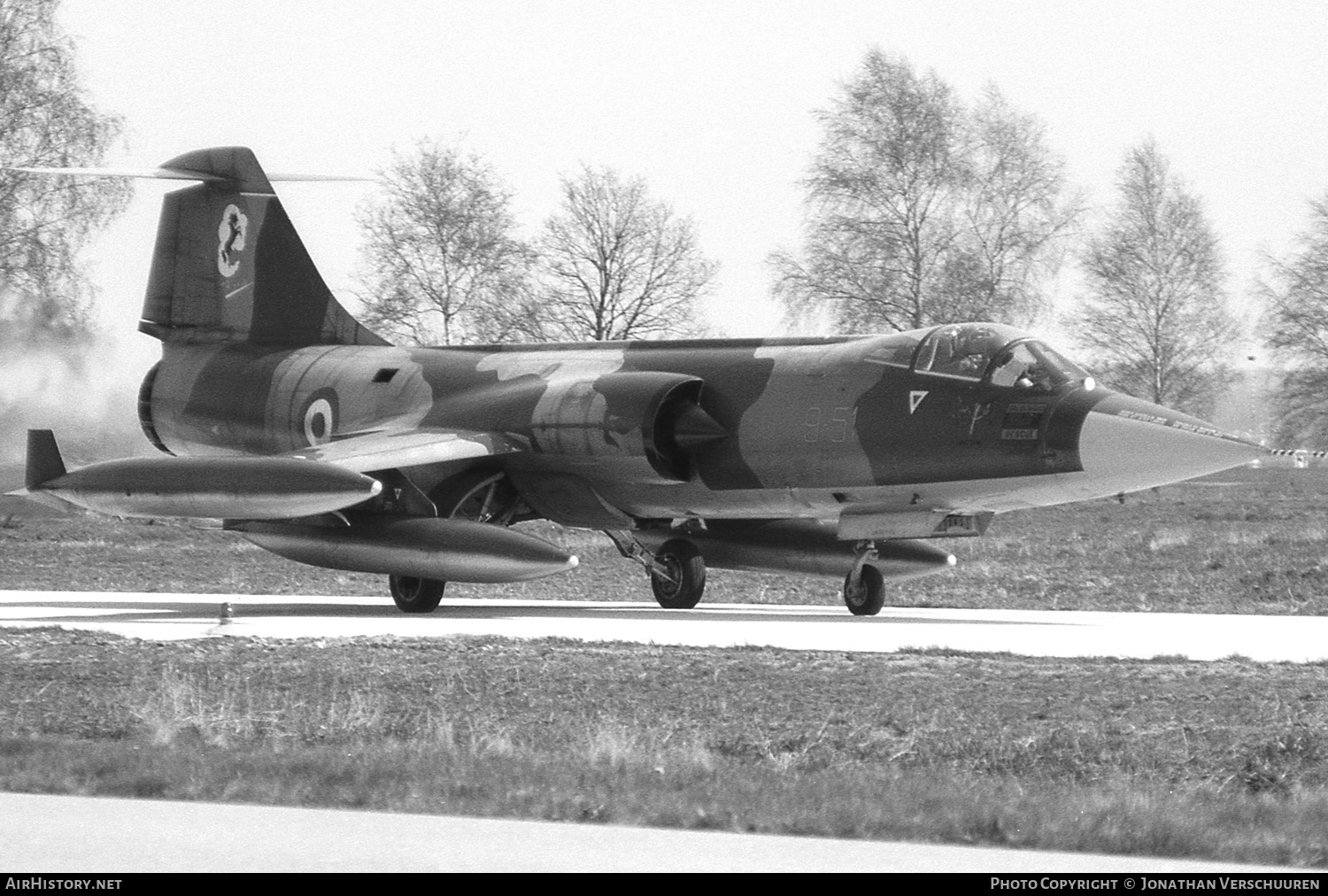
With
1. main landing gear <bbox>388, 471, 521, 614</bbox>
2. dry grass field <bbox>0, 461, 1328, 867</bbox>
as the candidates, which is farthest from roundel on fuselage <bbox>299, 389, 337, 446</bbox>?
dry grass field <bbox>0, 461, 1328, 867</bbox>

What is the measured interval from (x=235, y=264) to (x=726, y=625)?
9279mm

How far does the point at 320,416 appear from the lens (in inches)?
822

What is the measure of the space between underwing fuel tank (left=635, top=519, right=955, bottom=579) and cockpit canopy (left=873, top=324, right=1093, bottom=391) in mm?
2307

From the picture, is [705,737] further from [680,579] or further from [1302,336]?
[1302,336]

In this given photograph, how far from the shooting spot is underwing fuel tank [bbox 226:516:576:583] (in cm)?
1645

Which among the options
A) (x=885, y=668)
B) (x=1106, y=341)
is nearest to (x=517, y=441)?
(x=885, y=668)

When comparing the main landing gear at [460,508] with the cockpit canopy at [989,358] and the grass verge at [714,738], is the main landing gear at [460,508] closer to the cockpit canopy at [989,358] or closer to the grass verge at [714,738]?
the cockpit canopy at [989,358]

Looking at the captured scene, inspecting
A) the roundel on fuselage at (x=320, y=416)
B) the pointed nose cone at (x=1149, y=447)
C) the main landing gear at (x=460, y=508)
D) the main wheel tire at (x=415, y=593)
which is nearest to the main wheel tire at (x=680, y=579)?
the main landing gear at (x=460, y=508)

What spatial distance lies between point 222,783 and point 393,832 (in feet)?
5.14

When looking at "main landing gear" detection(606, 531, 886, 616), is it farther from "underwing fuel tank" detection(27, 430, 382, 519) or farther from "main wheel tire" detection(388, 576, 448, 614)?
"underwing fuel tank" detection(27, 430, 382, 519)

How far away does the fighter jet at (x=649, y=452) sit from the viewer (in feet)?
52.7

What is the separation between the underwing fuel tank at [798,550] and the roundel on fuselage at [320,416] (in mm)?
3773

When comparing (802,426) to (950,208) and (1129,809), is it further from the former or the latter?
(950,208)

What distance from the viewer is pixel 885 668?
11516mm
